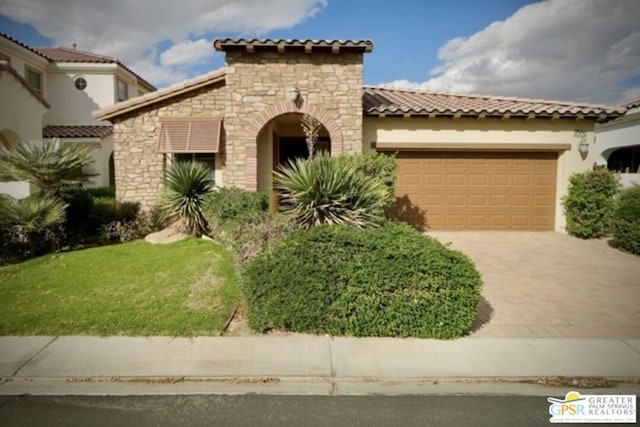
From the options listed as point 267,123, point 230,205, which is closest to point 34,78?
point 267,123

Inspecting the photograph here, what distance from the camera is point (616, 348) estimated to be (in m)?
4.71

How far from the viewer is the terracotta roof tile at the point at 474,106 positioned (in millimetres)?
11375

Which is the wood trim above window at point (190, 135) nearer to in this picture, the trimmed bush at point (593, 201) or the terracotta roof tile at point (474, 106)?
the terracotta roof tile at point (474, 106)

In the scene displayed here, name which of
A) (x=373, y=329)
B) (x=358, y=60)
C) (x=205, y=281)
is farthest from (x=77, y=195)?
(x=373, y=329)

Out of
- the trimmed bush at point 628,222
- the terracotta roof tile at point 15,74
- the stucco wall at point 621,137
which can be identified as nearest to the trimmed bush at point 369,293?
the trimmed bush at point 628,222

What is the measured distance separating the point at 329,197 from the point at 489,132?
300 inches

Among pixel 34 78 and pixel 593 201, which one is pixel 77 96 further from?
pixel 593 201

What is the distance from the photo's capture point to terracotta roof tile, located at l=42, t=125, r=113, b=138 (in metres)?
18.2

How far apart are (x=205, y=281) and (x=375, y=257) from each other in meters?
3.51

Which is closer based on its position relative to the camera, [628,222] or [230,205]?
[230,205]

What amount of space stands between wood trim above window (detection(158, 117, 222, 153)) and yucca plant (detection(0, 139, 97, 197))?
2140 millimetres

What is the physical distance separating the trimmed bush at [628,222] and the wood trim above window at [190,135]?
11.3 m

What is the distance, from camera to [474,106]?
39.8 feet

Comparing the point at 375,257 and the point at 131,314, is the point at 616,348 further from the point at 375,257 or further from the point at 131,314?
the point at 131,314
